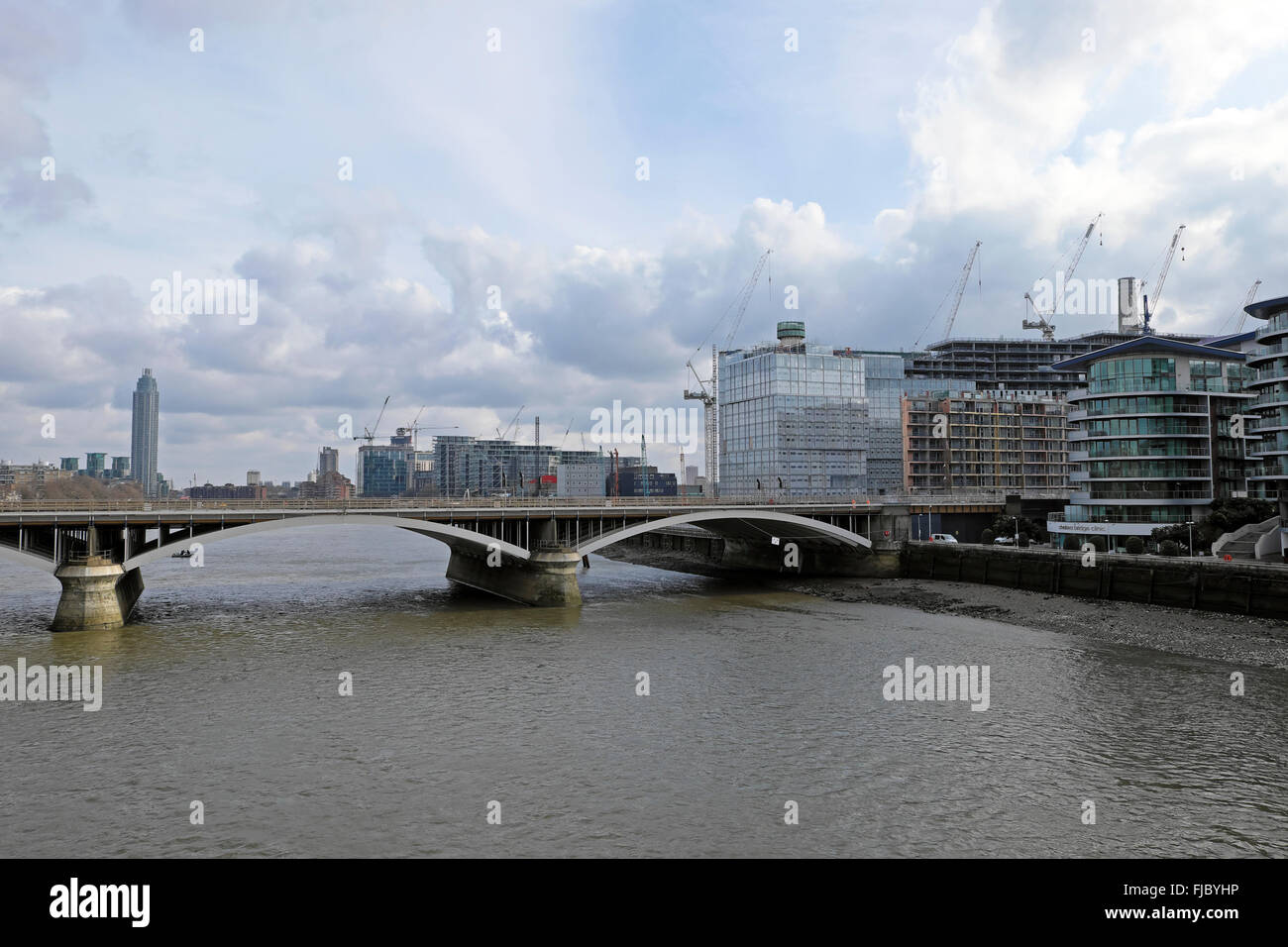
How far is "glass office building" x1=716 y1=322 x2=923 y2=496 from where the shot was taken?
160375 mm

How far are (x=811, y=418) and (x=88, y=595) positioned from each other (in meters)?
131

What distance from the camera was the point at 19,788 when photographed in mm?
23469

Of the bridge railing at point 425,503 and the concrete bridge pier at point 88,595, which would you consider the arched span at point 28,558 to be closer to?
the concrete bridge pier at point 88,595

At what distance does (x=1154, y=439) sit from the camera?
7475 cm

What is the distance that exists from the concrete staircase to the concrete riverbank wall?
8337 mm

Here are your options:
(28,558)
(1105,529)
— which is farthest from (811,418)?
(28,558)

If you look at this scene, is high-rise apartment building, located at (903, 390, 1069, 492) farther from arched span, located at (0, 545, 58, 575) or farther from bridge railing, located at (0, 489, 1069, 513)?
arched span, located at (0, 545, 58, 575)

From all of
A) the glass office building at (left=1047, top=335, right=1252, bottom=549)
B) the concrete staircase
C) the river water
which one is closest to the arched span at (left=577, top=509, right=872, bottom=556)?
the river water

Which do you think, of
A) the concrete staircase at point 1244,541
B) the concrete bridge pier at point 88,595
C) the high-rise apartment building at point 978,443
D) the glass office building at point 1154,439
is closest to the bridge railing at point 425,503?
the concrete bridge pier at point 88,595

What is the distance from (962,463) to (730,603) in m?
95.9

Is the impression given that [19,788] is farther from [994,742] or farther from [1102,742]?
[1102,742]

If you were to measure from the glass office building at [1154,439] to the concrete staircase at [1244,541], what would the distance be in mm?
8970
